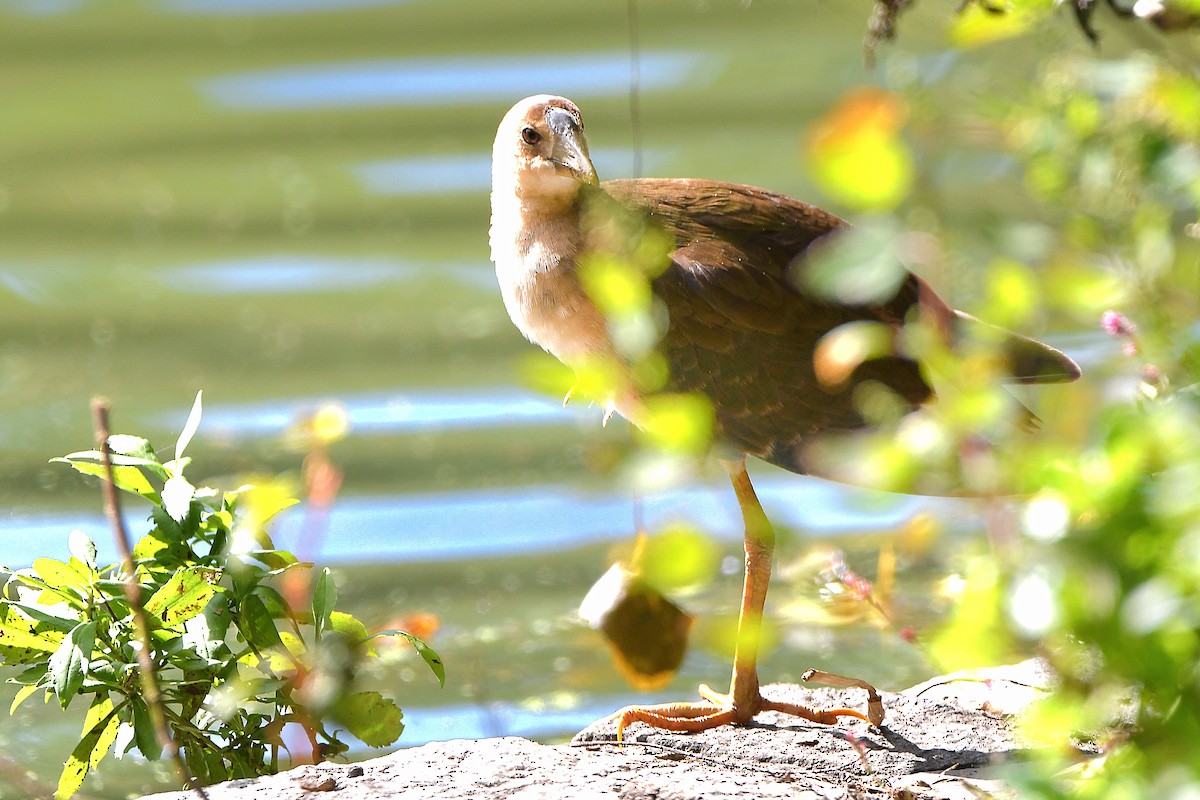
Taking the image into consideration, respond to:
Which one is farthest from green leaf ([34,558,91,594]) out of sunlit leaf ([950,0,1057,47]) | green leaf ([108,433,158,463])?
sunlit leaf ([950,0,1057,47])

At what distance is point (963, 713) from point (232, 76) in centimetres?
542

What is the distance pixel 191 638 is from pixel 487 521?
2.19 metres

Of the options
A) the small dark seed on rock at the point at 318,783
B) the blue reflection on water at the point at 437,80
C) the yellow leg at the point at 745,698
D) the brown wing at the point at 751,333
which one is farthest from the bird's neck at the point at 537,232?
the blue reflection on water at the point at 437,80

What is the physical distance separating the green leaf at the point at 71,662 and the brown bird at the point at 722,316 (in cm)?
117

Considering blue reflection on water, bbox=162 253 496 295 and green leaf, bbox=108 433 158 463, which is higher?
green leaf, bbox=108 433 158 463

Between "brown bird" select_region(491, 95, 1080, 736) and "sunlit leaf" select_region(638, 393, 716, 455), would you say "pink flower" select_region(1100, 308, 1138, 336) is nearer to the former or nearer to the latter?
"brown bird" select_region(491, 95, 1080, 736)

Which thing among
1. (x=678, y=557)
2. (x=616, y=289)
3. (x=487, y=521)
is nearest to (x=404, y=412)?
(x=487, y=521)

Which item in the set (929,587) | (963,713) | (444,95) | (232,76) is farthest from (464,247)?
(963,713)

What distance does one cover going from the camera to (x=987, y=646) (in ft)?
4.95

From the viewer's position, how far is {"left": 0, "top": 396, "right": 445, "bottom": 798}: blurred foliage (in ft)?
9.57

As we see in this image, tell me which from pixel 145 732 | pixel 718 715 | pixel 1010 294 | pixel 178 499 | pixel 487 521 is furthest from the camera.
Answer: pixel 487 521

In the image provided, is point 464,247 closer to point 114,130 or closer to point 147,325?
point 147,325

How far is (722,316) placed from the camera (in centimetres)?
345

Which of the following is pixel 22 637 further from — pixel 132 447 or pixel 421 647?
pixel 421 647
